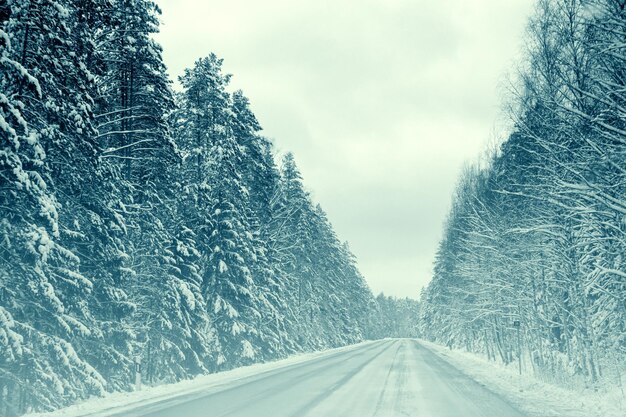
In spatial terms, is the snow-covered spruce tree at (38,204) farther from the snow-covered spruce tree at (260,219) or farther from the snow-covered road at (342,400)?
the snow-covered spruce tree at (260,219)

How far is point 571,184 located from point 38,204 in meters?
10.4

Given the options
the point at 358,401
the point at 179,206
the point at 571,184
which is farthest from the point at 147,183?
the point at 571,184

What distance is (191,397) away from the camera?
515 inches

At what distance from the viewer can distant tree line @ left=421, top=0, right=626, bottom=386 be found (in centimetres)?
848

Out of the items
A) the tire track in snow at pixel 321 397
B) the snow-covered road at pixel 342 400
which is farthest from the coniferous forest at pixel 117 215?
the tire track in snow at pixel 321 397

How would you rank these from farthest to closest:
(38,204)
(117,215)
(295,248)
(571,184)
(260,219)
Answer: (295,248) → (260,219) → (117,215) → (38,204) → (571,184)

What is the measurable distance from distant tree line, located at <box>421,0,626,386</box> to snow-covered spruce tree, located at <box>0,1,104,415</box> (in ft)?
32.0

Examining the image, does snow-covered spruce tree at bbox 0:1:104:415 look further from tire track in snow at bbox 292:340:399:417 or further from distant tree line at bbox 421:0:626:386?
distant tree line at bbox 421:0:626:386

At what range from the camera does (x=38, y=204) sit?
1037cm

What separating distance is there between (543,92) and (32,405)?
1389 cm

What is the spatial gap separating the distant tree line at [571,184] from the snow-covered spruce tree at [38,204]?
32.0 ft

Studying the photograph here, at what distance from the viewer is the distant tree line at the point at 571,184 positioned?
8.48 metres

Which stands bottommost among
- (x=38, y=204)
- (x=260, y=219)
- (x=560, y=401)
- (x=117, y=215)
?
(x=560, y=401)

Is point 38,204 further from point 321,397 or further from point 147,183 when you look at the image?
point 147,183
